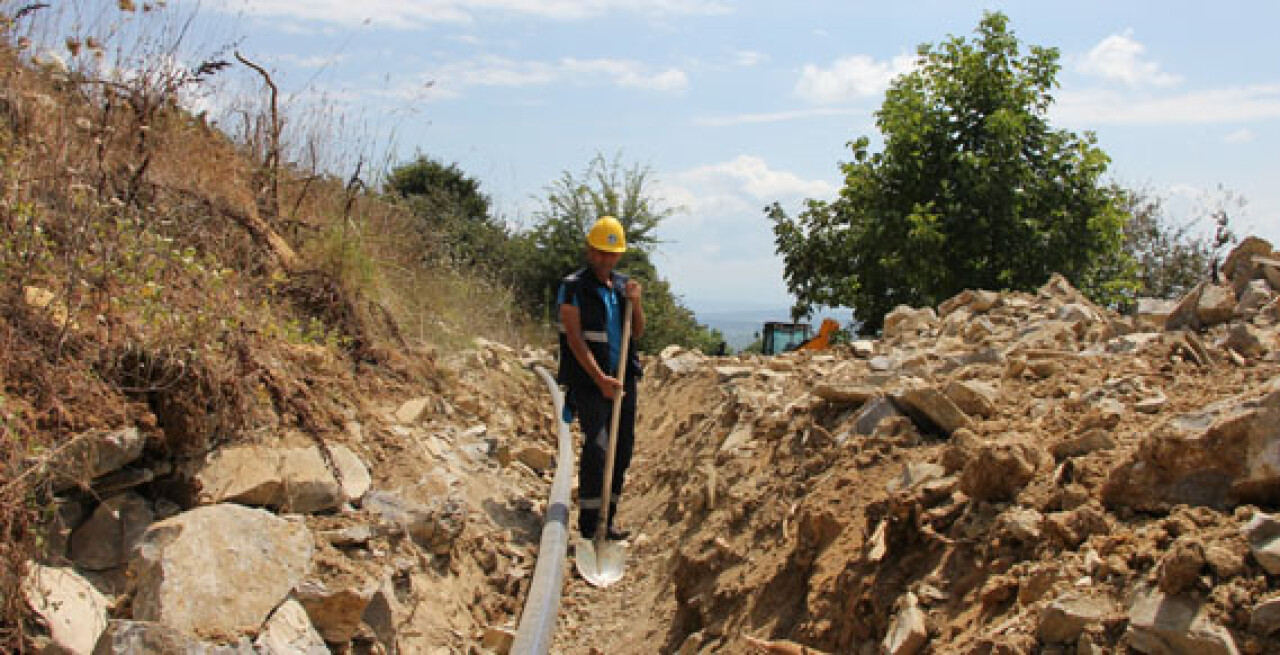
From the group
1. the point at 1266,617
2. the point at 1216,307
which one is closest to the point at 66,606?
the point at 1266,617

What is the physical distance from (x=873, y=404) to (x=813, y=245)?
12015mm

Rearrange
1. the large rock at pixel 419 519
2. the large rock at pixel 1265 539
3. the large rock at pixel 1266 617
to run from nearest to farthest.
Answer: the large rock at pixel 1266 617 → the large rock at pixel 1265 539 → the large rock at pixel 419 519

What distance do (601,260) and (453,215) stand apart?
1543 cm

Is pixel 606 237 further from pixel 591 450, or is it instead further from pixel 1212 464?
pixel 1212 464

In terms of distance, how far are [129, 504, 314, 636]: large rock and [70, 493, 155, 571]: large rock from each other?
18 cm

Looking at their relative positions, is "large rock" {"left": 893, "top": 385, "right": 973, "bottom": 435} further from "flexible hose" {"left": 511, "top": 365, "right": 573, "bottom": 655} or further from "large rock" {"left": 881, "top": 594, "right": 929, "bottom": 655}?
"flexible hose" {"left": 511, "top": 365, "right": 573, "bottom": 655}

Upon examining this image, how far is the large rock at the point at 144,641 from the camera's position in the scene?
10.7ft

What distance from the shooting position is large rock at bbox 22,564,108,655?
3354mm

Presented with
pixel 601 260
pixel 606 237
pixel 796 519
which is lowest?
pixel 796 519

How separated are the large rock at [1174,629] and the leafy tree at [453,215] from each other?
981 cm

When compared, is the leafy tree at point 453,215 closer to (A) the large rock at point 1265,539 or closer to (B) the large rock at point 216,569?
(B) the large rock at point 216,569

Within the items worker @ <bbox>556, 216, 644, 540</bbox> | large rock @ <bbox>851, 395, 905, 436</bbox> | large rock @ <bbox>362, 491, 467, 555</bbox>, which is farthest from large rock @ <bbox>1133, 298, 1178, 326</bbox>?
large rock @ <bbox>362, 491, 467, 555</bbox>

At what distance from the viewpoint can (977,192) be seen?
46.7ft

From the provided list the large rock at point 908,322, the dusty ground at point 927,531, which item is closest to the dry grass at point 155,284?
the dusty ground at point 927,531
